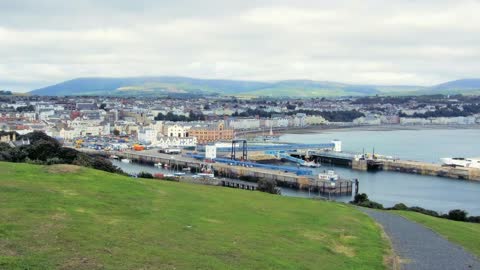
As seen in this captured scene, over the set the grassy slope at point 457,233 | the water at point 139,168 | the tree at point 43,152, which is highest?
the tree at point 43,152

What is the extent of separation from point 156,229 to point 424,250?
14.3 ft

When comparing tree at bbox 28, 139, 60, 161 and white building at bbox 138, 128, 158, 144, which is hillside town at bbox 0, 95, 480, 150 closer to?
white building at bbox 138, 128, 158, 144

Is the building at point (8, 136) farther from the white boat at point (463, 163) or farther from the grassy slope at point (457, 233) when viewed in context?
the grassy slope at point (457, 233)

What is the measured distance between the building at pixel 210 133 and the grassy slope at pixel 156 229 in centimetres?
4786

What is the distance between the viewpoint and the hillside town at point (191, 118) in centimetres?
5930

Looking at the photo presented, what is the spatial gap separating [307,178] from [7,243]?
27.5m

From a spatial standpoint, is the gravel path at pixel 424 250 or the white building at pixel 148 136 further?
the white building at pixel 148 136

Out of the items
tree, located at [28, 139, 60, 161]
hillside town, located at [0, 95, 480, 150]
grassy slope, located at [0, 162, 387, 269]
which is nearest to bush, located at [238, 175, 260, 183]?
tree, located at [28, 139, 60, 161]

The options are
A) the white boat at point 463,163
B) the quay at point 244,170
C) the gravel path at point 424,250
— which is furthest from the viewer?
the white boat at point 463,163

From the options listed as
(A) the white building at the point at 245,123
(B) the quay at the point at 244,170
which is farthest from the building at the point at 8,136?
(A) the white building at the point at 245,123

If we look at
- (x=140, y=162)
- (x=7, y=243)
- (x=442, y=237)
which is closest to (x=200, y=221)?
(x=7, y=243)

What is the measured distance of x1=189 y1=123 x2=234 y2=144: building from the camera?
62.8m

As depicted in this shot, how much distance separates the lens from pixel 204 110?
334ft

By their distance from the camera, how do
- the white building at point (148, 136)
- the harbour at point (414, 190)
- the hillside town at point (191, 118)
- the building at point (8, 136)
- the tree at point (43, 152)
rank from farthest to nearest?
the hillside town at point (191, 118), the white building at point (148, 136), the building at point (8, 136), the harbour at point (414, 190), the tree at point (43, 152)
